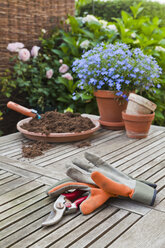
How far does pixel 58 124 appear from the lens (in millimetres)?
2275

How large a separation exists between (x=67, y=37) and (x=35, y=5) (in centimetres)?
50

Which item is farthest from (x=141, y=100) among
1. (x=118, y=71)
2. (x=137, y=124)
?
(x=118, y=71)

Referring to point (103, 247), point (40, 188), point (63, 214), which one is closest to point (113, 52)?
point (40, 188)

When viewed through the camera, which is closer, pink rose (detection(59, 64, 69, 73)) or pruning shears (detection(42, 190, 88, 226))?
pruning shears (detection(42, 190, 88, 226))

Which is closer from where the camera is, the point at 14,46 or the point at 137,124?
the point at 137,124

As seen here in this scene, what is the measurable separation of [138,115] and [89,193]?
103 cm

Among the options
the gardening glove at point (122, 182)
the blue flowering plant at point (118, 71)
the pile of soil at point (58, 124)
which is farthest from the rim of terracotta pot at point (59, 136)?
the gardening glove at point (122, 182)

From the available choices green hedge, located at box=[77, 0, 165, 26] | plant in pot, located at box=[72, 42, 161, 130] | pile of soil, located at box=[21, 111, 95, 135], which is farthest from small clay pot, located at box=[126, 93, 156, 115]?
green hedge, located at box=[77, 0, 165, 26]

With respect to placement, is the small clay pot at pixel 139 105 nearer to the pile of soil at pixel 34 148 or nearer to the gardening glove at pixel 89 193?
the pile of soil at pixel 34 148

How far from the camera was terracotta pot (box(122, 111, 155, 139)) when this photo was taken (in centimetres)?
227

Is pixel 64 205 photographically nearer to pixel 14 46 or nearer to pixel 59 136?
pixel 59 136

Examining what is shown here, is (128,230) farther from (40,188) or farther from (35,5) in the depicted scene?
(35,5)

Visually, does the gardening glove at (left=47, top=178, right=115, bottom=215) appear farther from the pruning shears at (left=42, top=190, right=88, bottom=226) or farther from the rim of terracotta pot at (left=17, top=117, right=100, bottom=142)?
the rim of terracotta pot at (left=17, top=117, right=100, bottom=142)

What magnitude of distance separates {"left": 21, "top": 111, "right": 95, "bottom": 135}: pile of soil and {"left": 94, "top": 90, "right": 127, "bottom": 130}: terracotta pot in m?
0.20
